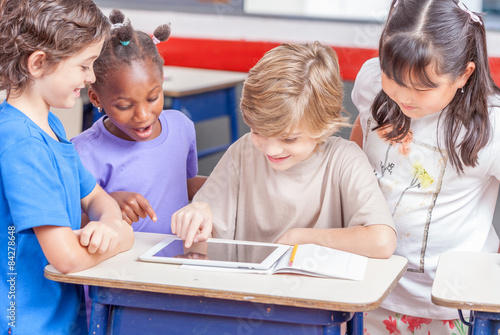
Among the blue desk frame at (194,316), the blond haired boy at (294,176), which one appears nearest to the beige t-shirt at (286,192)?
the blond haired boy at (294,176)

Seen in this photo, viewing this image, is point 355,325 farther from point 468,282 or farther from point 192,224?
point 192,224

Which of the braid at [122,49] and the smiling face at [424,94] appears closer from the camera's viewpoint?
the smiling face at [424,94]

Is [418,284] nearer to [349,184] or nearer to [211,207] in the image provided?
[349,184]

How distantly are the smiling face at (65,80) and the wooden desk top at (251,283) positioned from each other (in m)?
0.34

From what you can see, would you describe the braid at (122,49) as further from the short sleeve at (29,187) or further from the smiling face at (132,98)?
the short sleeve at (29,187)

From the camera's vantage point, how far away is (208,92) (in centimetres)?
363

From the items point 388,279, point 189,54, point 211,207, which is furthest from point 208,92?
point 388,279

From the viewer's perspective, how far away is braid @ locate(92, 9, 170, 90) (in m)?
1.67

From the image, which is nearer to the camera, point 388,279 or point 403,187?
point 388,279

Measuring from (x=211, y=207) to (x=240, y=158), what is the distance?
142 millimetres

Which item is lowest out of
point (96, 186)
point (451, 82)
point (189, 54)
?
point (189, 54)

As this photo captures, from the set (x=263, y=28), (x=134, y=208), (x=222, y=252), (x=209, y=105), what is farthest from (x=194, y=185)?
(x=263, y=28)

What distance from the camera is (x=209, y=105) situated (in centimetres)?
367

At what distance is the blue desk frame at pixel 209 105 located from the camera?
3.40 m
